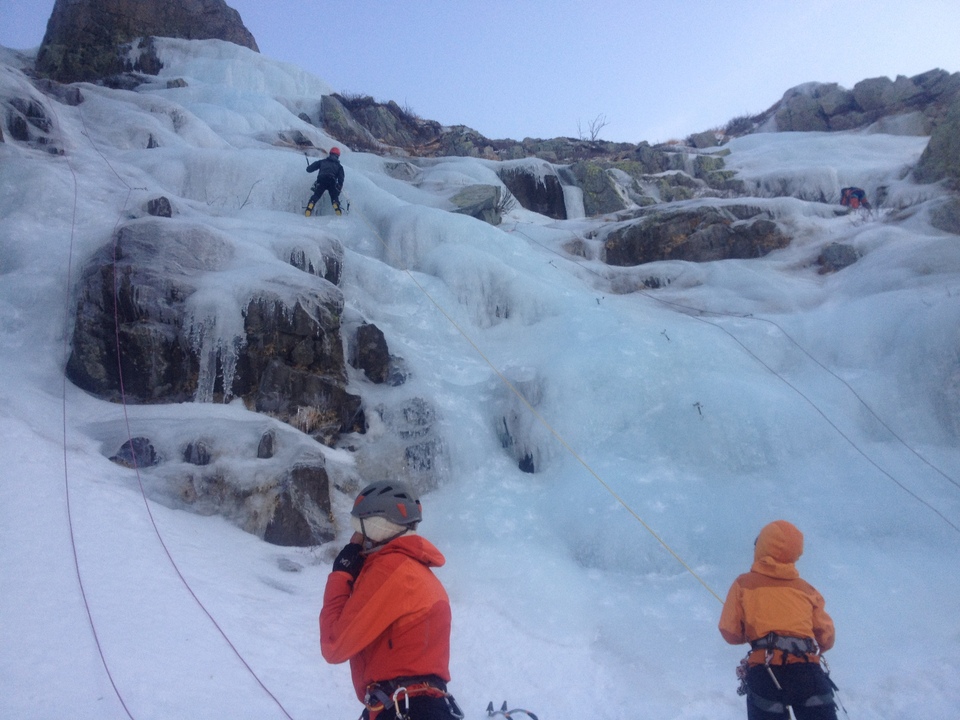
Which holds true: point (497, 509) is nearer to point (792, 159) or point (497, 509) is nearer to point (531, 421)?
point (531, 421)

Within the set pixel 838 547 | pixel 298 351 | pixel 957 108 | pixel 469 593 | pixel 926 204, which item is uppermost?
pixel 957 108

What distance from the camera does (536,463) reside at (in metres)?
7.45

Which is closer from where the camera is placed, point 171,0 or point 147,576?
point 147,576

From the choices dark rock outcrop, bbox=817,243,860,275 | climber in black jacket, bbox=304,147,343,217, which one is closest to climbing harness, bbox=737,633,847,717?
dark rock outcrop, bbox=817,243,860,275

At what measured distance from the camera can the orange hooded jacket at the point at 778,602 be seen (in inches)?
107

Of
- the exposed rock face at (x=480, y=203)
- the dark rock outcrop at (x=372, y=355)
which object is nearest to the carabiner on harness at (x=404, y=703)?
the dark rock outcrop at (x=372, y=355)

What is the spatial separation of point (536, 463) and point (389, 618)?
5600mm

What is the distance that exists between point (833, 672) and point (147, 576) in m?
4.38

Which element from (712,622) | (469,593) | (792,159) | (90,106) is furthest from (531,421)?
(792,159)

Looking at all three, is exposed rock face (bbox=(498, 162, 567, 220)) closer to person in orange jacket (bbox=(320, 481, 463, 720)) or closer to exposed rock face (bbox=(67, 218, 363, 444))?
exposed rock face (bbox=(67, 218, 363, 444))

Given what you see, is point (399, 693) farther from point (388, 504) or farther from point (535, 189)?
point (535, 189)

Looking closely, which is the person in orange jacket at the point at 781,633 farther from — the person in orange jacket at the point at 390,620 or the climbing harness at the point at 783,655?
the person in orange jacket at the point at 390,620

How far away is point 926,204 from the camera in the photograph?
1090 centimetres

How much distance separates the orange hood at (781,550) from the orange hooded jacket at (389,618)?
154cm
